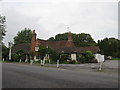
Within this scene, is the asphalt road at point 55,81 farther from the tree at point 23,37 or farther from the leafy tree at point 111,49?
the tree at point 23,37

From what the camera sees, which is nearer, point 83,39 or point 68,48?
point 68,48

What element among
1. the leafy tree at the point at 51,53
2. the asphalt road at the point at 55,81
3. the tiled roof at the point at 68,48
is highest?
the tiled roof at the point at 68,48

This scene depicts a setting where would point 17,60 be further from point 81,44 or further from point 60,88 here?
point 60,88

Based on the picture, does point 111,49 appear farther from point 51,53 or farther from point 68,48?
point 51,53

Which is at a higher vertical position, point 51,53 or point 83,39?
point 83,39

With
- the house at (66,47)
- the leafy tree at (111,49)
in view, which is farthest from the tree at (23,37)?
the leafy tree at (111,49)

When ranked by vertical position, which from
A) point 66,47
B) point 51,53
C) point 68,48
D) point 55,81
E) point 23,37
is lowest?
point 55,81

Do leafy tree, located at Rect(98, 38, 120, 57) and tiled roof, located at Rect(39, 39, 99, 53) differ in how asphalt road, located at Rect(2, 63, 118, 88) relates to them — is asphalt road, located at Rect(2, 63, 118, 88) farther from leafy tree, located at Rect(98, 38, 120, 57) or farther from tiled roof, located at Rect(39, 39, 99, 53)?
leafy tree, located at Rect(98, 38, 120, 57)

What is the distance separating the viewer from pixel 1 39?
4588 cm

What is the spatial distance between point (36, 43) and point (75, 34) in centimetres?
3482

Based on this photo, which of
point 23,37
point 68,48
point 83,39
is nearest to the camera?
point 68,48

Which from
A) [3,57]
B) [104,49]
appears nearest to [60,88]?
[3,57]

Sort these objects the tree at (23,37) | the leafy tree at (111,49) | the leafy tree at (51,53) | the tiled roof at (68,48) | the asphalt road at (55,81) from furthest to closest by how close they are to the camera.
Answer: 1. the tree at (23,37)
2. the leafy tree at (111,49)
3. the tiled roof at (68,48)
4. the leafy tree at (51,53)
5. the asphalt road at (55,81)

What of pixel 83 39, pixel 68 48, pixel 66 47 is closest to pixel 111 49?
pixel 83 39
